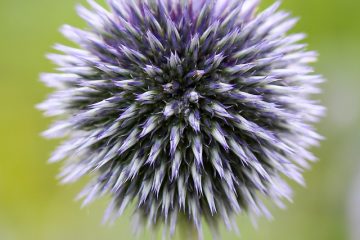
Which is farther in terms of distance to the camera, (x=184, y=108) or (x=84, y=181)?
(x=84, y=181)

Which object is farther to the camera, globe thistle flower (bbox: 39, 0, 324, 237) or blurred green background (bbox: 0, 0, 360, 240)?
blurred green background (bbox: 0, 0, 360, 240)

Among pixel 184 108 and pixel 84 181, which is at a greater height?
pixel 184 108

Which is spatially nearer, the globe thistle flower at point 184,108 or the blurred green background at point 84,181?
the globe thistle flower at point 184,108

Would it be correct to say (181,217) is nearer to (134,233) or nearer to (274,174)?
(134,233)

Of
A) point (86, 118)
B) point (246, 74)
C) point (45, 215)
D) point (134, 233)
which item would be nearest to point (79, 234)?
point (45, 215)
